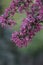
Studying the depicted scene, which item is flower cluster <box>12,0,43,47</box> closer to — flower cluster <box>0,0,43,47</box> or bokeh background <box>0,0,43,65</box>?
flower cluster <box>0,0,43,47</box>

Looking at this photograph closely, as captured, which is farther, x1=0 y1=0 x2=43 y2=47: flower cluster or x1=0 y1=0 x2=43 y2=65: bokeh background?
x1=0 y1=0 x2=43 y2=65: bokeh background

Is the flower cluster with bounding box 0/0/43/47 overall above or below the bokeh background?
below

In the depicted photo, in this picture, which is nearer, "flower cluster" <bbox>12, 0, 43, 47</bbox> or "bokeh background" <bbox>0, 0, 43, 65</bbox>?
"flower cluster" <bbox>12, 0, 43, 47</bbox>

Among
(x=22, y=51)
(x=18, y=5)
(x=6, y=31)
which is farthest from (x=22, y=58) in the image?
(x=18, y=5)

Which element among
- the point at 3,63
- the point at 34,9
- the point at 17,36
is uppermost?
the point at 3,63

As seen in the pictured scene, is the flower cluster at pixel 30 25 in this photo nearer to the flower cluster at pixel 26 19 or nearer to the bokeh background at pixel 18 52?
the flower cluster at pixel 26 19

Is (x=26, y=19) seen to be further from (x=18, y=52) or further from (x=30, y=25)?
(x=18, y=52)

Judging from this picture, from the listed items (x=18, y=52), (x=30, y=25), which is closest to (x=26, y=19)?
(x=30, y=25)

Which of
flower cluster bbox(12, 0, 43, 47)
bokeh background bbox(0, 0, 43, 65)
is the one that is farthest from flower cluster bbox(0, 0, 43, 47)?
bokeh background bbox(0, 0, 43, 65)

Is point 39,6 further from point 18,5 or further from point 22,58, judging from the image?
point 22,58
